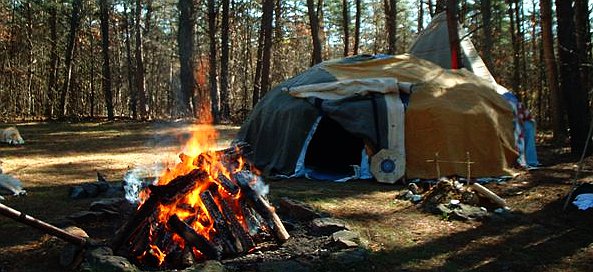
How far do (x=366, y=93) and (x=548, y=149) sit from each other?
5652 millimetres

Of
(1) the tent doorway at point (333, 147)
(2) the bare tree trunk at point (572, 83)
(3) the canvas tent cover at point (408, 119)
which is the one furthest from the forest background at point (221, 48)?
(1) the tent doorway at point (333, 147)

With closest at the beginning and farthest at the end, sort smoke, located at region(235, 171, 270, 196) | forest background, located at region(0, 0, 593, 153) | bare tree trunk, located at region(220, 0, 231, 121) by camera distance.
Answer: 1. smoke, located at region(235, 171, 270, 196)
2. forest background, located at region(0, 0, 593, 153)
3. bare tree trunk, located at region(220, 0, 231, 121)

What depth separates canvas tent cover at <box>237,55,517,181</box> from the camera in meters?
8.67

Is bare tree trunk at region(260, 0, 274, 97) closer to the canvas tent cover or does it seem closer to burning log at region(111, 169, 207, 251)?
the canvas tent cover

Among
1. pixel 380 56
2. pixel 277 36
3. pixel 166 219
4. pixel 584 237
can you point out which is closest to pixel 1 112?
pixel 277 36

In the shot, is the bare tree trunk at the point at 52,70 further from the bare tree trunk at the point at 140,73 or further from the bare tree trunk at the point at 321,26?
the bare tree trunk at the point at 321,26

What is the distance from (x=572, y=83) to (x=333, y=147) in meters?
5.02

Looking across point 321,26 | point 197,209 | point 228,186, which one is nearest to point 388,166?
point 228,186

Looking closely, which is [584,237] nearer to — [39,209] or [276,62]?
[39,209]

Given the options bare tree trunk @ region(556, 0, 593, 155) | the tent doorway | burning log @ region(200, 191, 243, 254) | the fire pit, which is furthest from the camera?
bare tree trunk @ region(556, 0, 593, 155)

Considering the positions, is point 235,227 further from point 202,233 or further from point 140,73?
point 140,73

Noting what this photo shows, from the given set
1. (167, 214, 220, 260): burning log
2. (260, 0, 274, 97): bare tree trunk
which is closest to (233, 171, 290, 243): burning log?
(167, 214, 220, 260): burning log

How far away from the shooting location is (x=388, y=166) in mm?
8492

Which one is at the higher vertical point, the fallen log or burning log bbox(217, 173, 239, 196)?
burning log bbox(217, 173, 239, 196)
